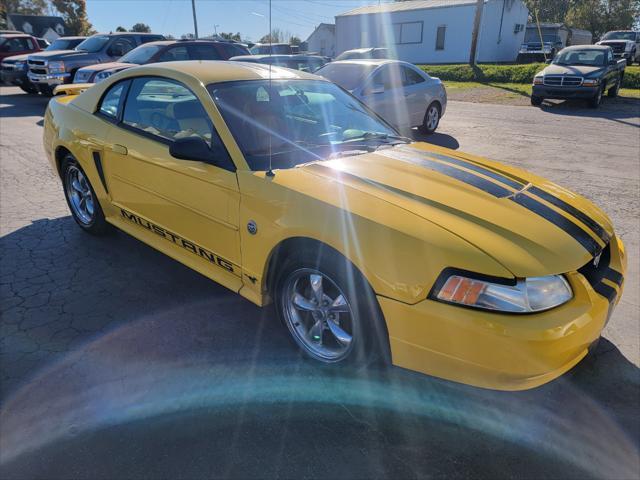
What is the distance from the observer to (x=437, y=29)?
3306 centimetres

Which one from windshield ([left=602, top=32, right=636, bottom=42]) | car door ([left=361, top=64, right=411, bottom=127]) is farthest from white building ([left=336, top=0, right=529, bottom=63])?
car door ([left=361, top=64, right=411, bottom=127])

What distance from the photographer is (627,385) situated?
2578mm

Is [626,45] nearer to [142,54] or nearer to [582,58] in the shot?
[582,58]

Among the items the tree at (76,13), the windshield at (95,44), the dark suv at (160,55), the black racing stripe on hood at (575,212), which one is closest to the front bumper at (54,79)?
the windshield at (95,44)

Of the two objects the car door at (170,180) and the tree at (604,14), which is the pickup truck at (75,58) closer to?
the car door at (170,180)

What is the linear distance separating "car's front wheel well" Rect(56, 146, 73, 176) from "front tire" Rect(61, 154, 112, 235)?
0.12ft

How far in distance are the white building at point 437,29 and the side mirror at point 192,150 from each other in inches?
1323

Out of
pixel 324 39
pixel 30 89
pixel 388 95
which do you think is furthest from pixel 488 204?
pixel 324 39

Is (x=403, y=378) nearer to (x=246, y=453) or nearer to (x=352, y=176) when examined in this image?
(x=246, y=453)

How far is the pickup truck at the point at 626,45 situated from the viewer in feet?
87.7

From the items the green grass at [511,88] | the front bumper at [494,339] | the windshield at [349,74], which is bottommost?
the green grass at [511,88]

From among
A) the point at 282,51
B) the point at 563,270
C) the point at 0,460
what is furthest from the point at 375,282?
the point at 282,51

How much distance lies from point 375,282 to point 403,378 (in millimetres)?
758

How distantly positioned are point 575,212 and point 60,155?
4413 mm
